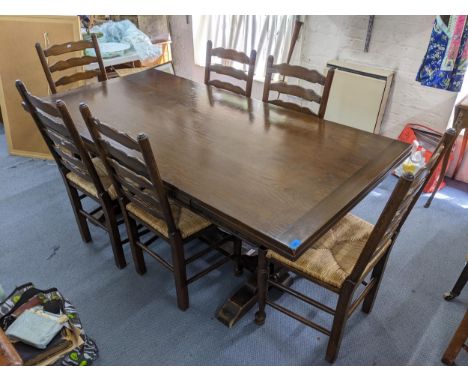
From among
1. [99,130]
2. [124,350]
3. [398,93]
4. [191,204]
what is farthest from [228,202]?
[398,93]

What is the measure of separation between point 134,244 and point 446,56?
91.0 inches

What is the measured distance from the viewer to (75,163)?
191 centimetres

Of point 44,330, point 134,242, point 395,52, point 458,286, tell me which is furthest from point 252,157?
point 395,52

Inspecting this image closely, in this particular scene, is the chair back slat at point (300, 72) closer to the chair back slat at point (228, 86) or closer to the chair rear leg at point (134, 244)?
the chair back slat at point (228, 86)

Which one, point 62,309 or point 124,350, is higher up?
point 62,309

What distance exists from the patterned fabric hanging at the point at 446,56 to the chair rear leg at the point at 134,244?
2.20 meters

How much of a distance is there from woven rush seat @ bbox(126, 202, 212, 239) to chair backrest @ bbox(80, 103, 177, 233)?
8 cm

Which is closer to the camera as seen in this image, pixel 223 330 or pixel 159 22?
pixel 223 330

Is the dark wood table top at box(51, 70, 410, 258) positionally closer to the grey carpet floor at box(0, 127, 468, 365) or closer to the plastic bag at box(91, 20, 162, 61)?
the grey carpet floor at box(0, 127, 468, 365)

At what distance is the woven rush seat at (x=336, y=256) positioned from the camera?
4.84ft

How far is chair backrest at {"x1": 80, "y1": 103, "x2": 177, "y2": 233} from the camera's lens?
1.37 metres

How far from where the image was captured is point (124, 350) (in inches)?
68.5

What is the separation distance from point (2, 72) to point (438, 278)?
3.32 m

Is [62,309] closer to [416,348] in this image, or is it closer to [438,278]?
[416,348]
